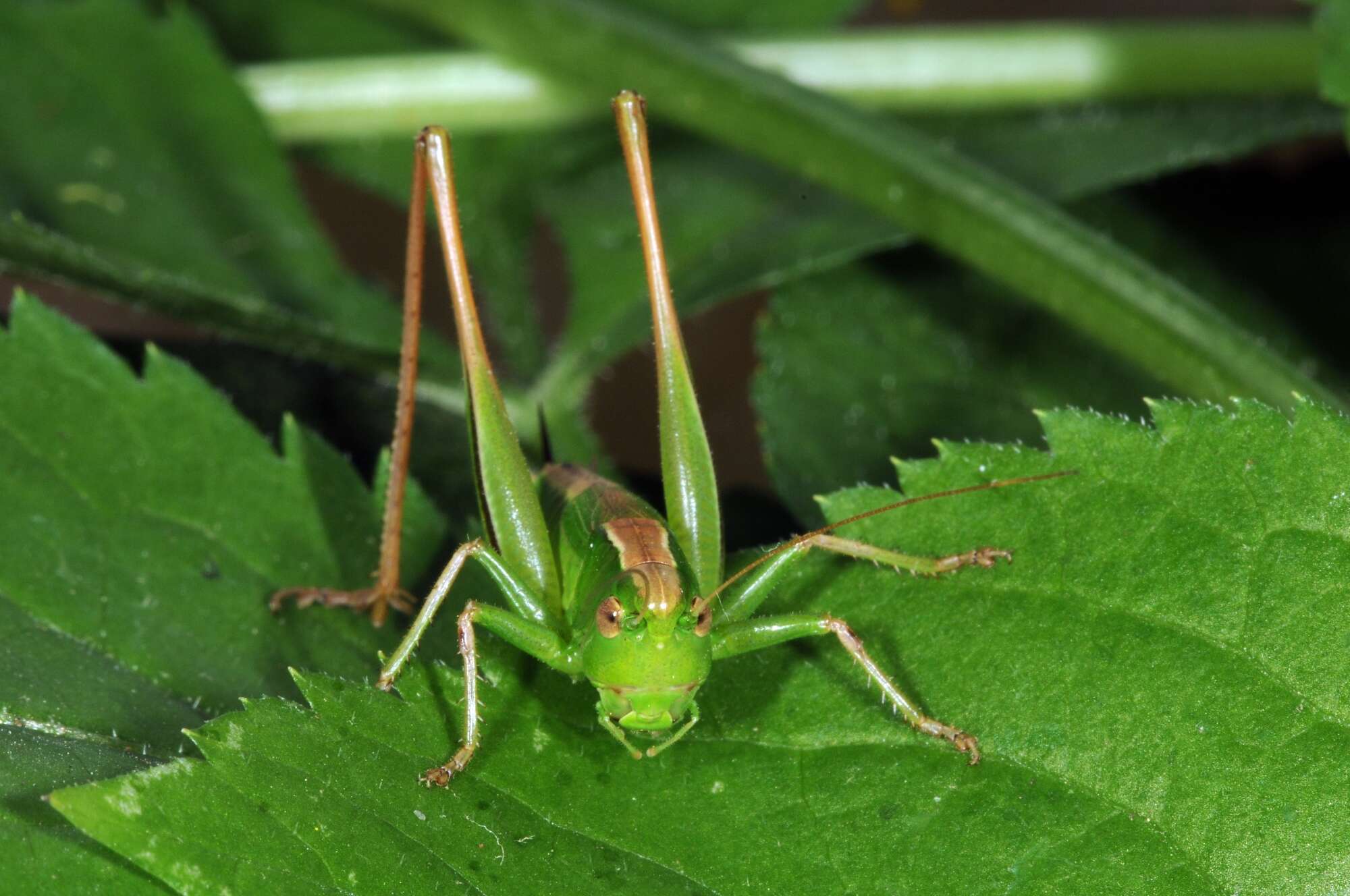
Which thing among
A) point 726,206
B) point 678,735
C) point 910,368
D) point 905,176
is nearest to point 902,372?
point 910,368

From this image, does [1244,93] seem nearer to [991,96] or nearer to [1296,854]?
[991,96]

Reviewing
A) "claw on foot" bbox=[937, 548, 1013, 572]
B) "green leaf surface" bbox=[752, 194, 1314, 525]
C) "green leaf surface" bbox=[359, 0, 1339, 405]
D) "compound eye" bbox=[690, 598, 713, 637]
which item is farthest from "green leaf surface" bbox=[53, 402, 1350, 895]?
"green leaf surface" bbox=[752, 194, 1314, 525]

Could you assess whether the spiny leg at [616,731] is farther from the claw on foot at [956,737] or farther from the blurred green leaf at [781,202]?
the blurred green leaf at [781,202]

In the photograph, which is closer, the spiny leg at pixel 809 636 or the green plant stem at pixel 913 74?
the spiny leg at pixel 809 636

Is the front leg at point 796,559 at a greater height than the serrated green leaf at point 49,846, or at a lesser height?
greater

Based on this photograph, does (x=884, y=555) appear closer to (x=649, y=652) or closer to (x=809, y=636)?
(x=809, y=636)

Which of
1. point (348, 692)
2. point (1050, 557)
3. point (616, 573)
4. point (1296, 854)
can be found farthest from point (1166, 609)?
point (348, 692)

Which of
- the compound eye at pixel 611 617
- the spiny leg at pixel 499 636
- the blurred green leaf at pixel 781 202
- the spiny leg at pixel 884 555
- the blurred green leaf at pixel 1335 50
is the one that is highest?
the blurred green leaf at pixel 1335 50

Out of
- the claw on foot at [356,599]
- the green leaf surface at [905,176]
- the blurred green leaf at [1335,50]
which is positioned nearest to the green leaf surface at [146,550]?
the claw on foot at [356,599]
